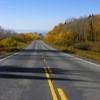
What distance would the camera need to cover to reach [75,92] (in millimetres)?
12383

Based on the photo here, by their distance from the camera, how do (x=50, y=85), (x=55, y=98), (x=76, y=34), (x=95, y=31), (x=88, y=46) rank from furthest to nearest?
1. (x=76, y=34)
2. (x=95, y=31)
3. (x=88, y=46)
4. (x=50, y=85)
5. (x=55, y=98)

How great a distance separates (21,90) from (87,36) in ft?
400

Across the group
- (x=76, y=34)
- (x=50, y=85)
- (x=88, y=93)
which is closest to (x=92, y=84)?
(x=50, y=85)

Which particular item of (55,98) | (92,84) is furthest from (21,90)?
(92,84)

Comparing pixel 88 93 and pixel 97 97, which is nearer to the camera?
pixel 97 97

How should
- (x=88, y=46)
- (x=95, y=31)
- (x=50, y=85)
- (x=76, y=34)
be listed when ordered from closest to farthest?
1. (x=50, y=85)
2. (x=88, y=46)
3. (x=95, y=31)
4. (x=76, y=34)

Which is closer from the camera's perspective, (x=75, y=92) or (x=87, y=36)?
(x=75, y=92)

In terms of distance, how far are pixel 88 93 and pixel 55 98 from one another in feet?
5.22

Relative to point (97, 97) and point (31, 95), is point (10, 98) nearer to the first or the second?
point (31, 95)

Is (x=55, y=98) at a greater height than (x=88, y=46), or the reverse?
(x=55, y=98)

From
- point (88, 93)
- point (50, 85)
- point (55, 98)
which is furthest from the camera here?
point (50, 85)

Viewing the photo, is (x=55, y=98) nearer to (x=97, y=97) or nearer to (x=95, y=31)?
(x=97, y=97)

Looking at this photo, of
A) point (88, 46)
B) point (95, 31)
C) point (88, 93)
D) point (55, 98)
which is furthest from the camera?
point (95, 31)

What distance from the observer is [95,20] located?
142875mm
